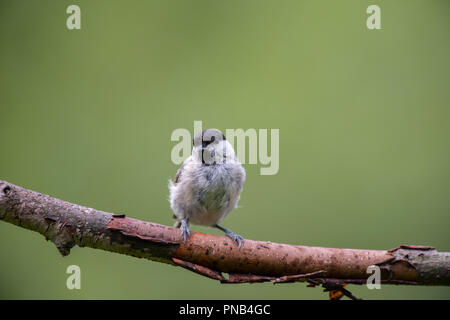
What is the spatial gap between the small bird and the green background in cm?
60

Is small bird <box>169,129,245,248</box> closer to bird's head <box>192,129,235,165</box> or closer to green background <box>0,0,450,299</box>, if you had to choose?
bird's head <box>192,129,235,165</box>

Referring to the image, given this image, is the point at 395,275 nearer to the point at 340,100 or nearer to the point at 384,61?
the point at 340,100

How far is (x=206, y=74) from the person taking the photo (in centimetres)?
418

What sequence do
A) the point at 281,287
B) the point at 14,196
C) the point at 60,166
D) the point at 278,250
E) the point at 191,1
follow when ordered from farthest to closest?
the point at 191,1 < the point at 60,166 < the point at 281,287 < the point at 278,250 < the point at 14,196

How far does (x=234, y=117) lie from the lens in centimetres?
372

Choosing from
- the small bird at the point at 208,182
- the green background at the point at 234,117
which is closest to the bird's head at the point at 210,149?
the small bird at the point at 208,182

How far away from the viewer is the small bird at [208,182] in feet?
7.45

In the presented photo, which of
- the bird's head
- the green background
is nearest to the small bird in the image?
the bird's head

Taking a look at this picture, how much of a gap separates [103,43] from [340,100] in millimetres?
2554

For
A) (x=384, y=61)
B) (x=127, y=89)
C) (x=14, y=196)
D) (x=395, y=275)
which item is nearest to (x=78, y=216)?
(x=14, y=196)

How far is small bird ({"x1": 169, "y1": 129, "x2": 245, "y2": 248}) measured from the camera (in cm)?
227

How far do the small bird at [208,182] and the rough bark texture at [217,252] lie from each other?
61 cm

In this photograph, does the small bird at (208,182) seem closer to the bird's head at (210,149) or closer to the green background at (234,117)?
the bird's head at (210,149)

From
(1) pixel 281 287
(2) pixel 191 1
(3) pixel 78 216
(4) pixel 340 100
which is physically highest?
(2) pixel 191 1
